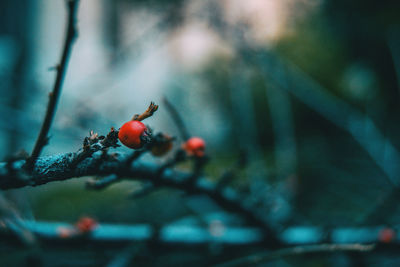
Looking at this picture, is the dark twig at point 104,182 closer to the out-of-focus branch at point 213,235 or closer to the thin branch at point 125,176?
the thin branch at point 125,176

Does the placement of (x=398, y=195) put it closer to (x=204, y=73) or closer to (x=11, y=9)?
(x=204, y=73)

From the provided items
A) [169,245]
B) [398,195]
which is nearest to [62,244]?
[169,245]

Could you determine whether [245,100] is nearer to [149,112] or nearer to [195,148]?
[195,148]

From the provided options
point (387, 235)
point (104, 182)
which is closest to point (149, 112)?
point (104, 182)

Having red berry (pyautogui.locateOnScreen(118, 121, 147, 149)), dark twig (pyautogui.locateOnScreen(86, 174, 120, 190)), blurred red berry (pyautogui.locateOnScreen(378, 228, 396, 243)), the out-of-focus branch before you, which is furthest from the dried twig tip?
blurred red berry (pyautogui.locateOnScreen(378, 228, 396, 243))

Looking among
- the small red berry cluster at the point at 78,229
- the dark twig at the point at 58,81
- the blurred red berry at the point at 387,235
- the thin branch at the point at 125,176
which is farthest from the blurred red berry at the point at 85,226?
the blurred red berry at the point at 387,235

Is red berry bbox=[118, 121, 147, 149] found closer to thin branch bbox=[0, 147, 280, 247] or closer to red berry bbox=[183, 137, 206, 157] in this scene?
thin branch bbox=[0, 147, 280, 247]
